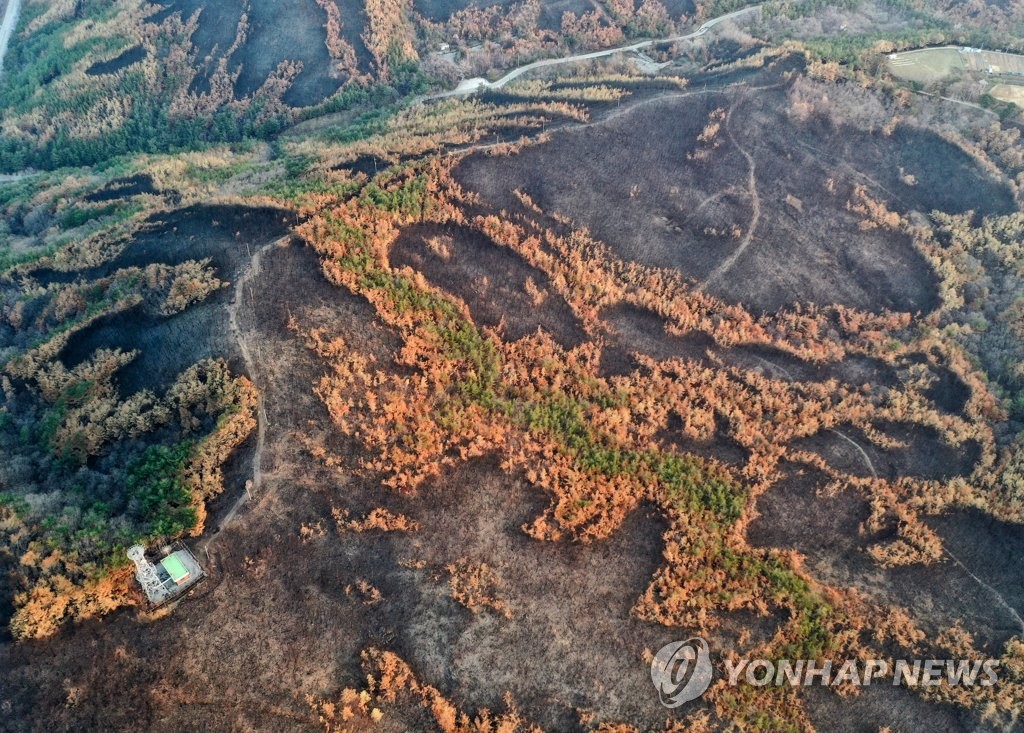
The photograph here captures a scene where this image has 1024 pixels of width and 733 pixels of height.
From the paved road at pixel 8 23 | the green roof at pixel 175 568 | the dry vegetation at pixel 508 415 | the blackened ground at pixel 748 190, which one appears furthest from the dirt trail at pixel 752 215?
the paved road at pixel 8 23

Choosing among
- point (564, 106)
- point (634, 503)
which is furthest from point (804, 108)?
point (634, 503)

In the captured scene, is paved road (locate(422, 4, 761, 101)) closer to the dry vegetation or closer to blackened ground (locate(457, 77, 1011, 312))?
blackened ground (locate(457, 77, 1011, 312))

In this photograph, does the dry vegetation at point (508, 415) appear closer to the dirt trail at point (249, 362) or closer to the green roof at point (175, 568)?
the dirt trail at point (249, 362)

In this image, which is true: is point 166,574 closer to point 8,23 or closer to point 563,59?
point 563,59

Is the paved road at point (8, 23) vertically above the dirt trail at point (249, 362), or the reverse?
the paved road at point (8, 23)

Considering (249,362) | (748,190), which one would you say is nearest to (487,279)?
(249,362)

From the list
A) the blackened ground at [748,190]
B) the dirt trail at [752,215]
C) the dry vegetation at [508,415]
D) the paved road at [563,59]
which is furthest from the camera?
the paved road at [563,59]
